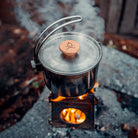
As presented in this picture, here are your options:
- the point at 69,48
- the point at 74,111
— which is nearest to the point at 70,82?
the point at 69,48

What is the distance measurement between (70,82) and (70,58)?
0.24 metres

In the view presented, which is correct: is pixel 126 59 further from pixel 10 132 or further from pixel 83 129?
pixel 10 132

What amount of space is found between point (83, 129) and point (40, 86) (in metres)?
1.25

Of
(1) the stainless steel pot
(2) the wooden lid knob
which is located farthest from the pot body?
(2) the wooden lid knob

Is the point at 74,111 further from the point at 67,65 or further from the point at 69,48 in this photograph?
the point at 69,48

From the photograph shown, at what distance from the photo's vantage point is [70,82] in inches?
63.9

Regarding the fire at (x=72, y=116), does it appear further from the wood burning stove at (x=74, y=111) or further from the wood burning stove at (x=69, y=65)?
the wood burning stove at (x=69, y=65)

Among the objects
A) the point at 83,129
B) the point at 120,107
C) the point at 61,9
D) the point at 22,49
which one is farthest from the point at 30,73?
the point at 61,9

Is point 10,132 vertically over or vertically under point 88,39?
under

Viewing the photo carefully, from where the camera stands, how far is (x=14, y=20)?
183 inches

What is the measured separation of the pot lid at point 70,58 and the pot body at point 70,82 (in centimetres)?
6

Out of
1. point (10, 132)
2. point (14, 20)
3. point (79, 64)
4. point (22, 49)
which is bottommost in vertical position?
point (10, 132)

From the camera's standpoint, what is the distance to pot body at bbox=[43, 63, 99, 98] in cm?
160

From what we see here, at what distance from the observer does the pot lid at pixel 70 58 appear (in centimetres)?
157
